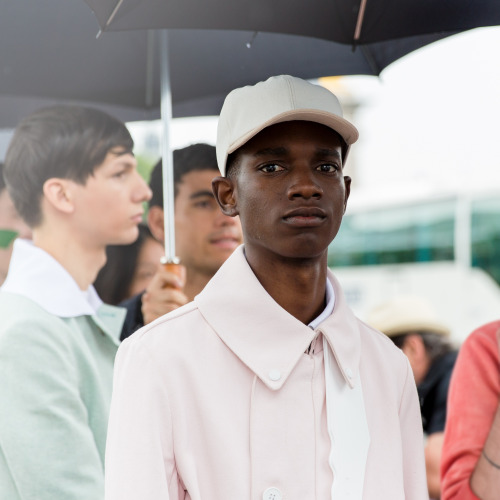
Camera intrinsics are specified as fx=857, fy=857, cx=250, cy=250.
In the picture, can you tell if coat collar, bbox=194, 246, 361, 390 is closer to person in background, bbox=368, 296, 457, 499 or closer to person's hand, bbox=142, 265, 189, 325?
person's hand, bbox=142, 265, 189, 325

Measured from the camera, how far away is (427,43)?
249cm

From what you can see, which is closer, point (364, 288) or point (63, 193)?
point (63, 193)

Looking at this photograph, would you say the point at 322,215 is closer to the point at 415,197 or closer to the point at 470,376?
the point at 470,376

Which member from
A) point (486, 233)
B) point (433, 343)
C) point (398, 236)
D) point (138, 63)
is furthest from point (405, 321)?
point (398, 236)

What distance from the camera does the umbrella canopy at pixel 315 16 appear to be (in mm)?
2180

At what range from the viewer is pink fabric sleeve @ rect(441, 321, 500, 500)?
6.64 feet

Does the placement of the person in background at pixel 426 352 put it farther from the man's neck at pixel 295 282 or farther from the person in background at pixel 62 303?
the man's neck at pixel 295 282

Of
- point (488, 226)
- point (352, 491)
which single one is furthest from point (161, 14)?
point (488, 226)

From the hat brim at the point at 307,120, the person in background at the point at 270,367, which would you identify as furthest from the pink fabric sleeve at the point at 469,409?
the hat brim at the point at 307,120

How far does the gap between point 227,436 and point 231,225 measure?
4.79 ft

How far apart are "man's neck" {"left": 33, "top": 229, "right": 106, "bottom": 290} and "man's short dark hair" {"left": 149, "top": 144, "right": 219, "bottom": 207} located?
0.27 metres

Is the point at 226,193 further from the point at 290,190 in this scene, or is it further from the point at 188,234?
the point at 188,234

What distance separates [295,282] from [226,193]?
222 mm

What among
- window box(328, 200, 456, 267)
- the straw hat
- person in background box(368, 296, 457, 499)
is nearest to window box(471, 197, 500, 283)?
window box(328, 200, 456, 267)
